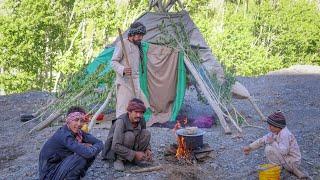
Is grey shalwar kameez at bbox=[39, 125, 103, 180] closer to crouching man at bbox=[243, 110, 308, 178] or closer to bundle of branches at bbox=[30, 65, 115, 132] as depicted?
crouching man at bbox=[243, 110, 308, 178]

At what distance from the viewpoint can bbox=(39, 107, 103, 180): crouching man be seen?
418 centimetres

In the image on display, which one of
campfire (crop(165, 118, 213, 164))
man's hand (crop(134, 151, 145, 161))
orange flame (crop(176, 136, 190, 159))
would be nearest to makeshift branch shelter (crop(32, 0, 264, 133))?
campfire (crop(165, 118, 213, 164))

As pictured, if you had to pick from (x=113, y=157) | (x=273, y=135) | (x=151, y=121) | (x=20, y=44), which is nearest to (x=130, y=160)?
(x=113, y=157)

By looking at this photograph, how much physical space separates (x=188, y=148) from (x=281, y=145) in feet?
4.04

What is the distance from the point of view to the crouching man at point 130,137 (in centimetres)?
497

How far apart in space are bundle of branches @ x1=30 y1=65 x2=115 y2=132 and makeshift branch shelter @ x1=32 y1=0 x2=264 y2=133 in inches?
0.8

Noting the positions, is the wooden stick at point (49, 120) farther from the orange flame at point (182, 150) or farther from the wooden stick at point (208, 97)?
the orange flame at point (182, 150)

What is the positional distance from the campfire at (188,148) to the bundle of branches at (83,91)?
6.82 ft

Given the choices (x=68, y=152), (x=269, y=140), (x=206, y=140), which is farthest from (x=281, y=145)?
(x=68, y=152)

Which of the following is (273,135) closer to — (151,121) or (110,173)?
(110,173)

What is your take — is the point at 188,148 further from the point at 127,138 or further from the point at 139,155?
the point at 127,138

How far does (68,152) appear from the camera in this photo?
4.30 metres

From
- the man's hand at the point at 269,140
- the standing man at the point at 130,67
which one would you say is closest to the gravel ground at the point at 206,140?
the man's hand at the point at 269,140

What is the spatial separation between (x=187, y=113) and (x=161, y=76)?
1359 millimetres
